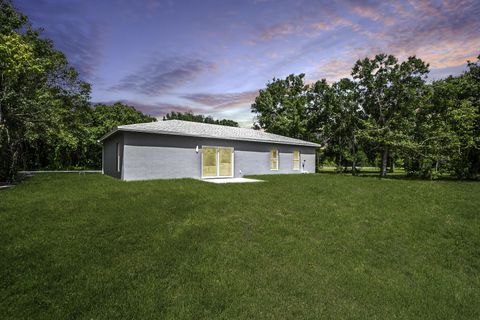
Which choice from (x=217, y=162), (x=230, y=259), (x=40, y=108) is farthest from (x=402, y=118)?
(x=40, y=108)

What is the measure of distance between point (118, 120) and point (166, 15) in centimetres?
2702

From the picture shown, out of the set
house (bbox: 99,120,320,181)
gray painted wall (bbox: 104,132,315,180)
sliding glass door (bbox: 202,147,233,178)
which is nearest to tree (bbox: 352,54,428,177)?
house (bbox: 99,120,320,181)

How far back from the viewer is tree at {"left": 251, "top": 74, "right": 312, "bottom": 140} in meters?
36.6

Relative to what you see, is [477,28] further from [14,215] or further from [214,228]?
[14,215]

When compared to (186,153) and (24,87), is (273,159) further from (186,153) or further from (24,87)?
(24,87)

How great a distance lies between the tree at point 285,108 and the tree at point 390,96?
30.9 ft

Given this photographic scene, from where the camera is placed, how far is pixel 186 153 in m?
15.8

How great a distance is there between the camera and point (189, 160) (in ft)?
52.3

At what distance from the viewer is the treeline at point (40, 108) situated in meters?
13.9

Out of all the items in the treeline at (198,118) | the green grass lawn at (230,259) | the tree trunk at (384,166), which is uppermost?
the treeline at (198,118)

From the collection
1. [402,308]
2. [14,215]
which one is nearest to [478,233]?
[402,308]

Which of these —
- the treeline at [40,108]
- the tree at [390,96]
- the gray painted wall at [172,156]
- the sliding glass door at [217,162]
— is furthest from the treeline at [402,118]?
the treeline at [40,108]

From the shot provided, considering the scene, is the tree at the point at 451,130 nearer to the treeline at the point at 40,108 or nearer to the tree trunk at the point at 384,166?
the tree trunk at the point at 384,166

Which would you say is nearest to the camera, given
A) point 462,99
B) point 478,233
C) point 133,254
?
point 133,254
